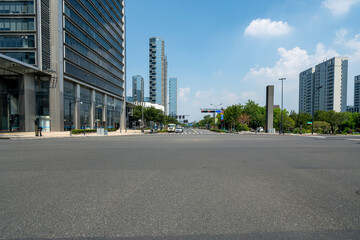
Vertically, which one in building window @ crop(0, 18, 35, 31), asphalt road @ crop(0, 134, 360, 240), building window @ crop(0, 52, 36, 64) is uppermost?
building window @ crop(0, 18, 35, 31)

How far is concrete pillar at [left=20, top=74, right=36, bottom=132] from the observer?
3607cm

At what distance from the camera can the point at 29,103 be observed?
1439 inches

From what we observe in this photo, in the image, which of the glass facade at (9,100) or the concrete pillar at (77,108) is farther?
the concrete pillar at (77,108)

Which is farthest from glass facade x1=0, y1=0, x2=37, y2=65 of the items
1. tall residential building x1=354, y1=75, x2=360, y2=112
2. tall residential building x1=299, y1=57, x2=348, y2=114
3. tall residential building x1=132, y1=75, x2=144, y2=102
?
tall residential building x1=354, y1=75, x2=360, y2=112

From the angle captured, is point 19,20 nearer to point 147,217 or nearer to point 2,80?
point 2,80

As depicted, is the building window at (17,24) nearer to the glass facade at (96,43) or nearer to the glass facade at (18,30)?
the glass facade at (18,30)

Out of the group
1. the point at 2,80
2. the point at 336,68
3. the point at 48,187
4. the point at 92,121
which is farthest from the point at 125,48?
the point at 336,68

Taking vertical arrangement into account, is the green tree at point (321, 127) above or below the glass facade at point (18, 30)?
below

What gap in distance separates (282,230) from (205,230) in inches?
47.4

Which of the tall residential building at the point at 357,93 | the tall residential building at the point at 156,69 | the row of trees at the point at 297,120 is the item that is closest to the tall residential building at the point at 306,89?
the tall residential building at the point at 357,93

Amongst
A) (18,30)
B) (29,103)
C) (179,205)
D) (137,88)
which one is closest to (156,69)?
(137,88)

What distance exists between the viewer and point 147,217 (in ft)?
10.3

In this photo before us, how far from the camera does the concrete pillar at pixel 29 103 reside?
36072mm

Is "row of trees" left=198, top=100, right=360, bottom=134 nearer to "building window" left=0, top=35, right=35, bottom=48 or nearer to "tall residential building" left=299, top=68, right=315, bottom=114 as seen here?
"building window" left=0, top=35, right=35, bottom=48
